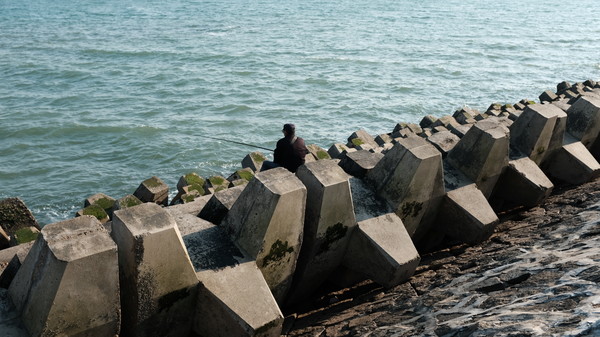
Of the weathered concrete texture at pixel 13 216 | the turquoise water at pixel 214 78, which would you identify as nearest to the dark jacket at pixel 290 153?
the weathered concrete texture at pixel 13 216

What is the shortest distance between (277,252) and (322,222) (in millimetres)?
471

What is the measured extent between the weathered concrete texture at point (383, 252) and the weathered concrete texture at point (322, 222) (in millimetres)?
107

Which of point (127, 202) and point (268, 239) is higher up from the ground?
point (268, 239)

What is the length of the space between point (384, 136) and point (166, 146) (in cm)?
725

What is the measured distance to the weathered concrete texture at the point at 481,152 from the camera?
252 inches

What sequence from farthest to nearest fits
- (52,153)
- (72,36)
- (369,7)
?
(369,7) < (72,36) < (52,153)

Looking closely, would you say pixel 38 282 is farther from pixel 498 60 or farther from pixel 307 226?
pixel 498 60

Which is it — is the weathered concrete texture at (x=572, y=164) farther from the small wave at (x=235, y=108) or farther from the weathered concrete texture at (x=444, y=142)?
the small wave at (x=235, y=108)

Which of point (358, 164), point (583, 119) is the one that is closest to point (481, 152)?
point (358, 164)

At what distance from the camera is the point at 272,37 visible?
35.2 metres

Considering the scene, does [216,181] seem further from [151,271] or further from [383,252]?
[151,271]

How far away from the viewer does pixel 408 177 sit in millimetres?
5664

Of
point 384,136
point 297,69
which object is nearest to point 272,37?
point 297,69

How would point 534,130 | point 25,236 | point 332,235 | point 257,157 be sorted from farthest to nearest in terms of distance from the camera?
point 257,157 → point 534,130 → point 25,236 → point 332,235
